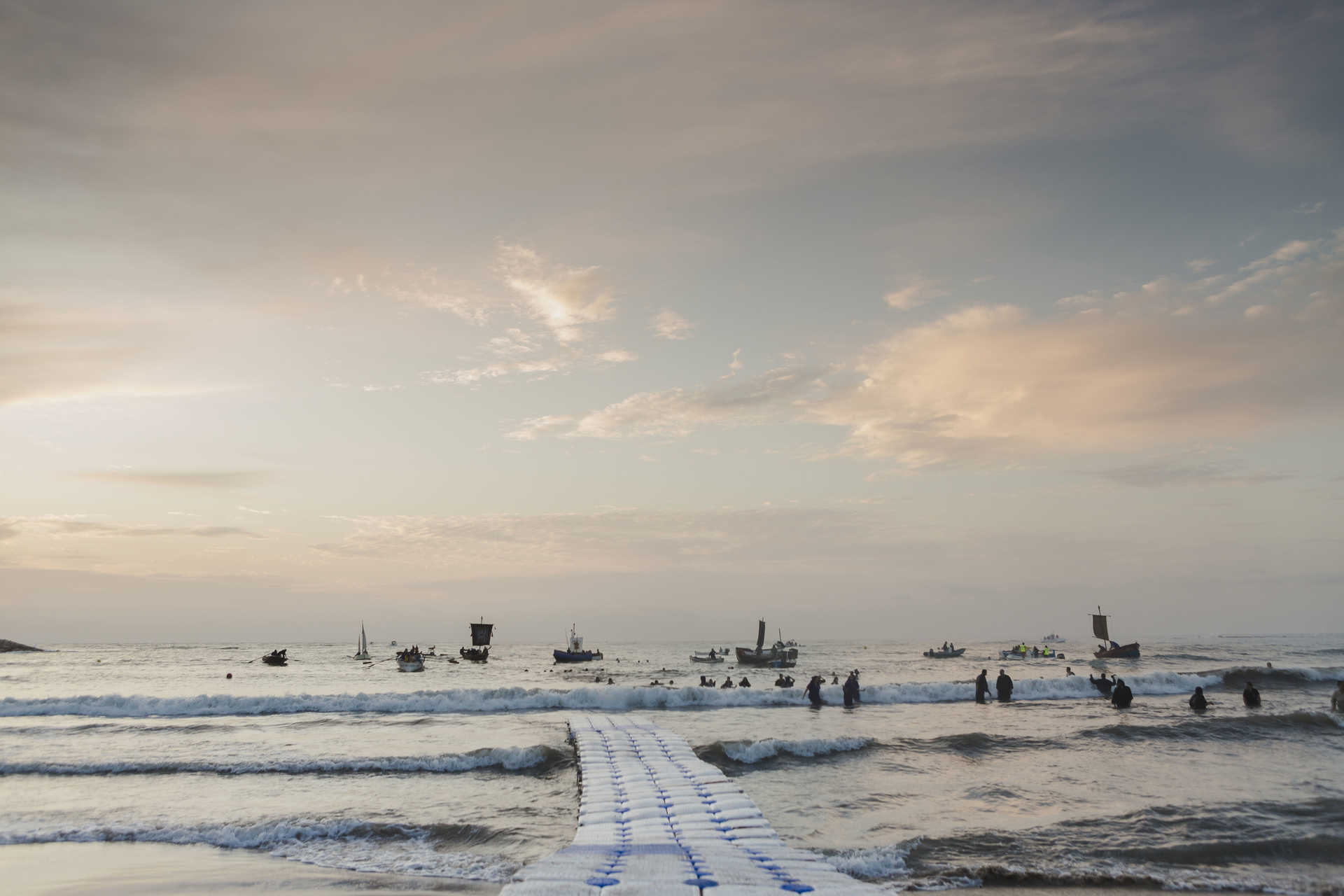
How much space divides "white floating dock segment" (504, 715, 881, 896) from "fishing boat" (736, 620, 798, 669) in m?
64.4

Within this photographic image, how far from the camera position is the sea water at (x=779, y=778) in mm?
12906

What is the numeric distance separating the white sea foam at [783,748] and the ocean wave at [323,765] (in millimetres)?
4983

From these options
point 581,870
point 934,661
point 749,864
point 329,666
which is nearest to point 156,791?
point 581,870

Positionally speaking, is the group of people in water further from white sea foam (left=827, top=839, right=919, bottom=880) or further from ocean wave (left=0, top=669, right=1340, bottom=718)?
white sea foam (left=827, top=839, right=919, bottom=880)

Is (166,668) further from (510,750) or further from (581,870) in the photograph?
(581,870)

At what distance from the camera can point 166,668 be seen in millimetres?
82688

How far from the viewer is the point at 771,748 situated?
2220 cm

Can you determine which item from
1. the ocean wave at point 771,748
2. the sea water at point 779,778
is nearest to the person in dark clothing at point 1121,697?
Answer: the sea water at point 779,778

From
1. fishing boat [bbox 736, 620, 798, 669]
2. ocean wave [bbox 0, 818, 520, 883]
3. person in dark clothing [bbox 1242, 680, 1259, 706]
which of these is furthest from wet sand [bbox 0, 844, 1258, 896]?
fishing boat [bbox 736, 620, 798, 669]

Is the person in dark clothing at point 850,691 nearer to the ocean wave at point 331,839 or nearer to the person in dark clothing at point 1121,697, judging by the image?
the person in dark clothing at point 1121,697

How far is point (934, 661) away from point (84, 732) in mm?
90175

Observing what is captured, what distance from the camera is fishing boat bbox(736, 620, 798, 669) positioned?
8056 centimetres

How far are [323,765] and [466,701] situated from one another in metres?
15.2

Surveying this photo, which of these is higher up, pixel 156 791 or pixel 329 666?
pixel 156 791
